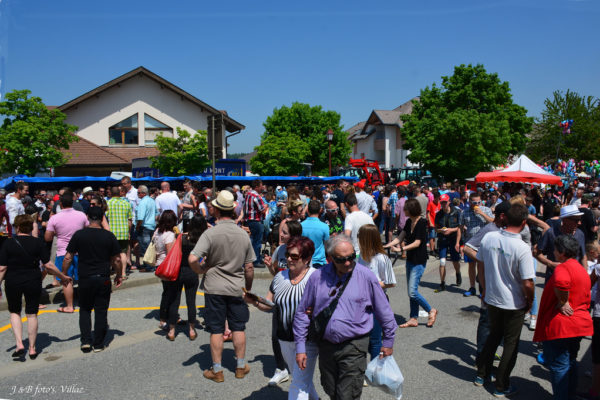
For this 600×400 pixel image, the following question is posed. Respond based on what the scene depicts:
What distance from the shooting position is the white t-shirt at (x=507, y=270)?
416cm

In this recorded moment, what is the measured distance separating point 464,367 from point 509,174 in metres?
15.3

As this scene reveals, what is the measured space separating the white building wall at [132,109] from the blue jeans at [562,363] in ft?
109

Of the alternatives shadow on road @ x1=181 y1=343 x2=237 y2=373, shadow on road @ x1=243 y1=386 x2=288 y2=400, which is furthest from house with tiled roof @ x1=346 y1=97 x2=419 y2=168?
shadow on road @ x1=243 y1=386 x2=288 y2=400

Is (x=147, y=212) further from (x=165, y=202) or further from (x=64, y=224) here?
(x=64, y=224)

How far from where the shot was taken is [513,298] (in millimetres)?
4207

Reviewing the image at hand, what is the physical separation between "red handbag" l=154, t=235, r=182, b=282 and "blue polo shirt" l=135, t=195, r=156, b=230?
4173 millimetres

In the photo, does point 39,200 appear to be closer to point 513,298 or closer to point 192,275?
point 192,275

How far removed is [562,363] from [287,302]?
2.48m

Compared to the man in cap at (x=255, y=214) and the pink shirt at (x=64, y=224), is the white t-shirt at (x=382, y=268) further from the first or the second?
the man in cap at (x=255, y=214)

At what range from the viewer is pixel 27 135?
877 inches

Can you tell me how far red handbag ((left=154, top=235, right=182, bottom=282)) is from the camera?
18.5 ft

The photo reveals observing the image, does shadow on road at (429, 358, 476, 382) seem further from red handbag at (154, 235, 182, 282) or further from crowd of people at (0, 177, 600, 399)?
red handbag at (154, 235, 182, 282)

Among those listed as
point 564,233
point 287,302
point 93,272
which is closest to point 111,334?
point 93,272

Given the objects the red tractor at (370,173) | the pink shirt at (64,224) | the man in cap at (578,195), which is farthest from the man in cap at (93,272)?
the red tractor at (370,173)
